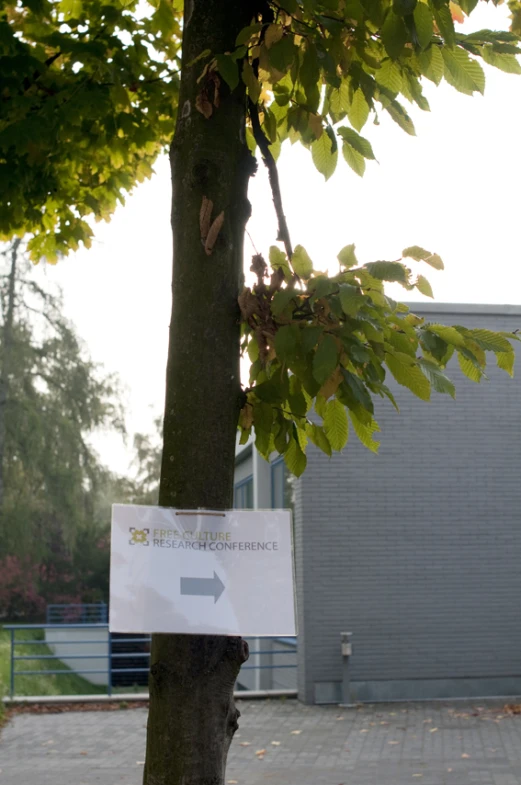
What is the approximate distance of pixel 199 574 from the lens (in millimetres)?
2543

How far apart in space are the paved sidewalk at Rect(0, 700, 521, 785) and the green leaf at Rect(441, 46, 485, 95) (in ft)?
22.9

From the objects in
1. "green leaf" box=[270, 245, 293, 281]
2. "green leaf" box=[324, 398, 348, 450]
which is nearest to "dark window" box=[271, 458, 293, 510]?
"green leaf" box=[324, 398, 348, 450]

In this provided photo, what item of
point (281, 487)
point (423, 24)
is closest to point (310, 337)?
point (423, 24)

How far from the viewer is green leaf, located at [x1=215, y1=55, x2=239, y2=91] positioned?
272 cm

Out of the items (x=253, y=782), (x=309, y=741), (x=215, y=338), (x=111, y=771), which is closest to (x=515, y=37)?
(x=215, y=338)

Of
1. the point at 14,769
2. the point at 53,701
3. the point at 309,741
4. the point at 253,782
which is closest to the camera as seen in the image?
the point at 253,782

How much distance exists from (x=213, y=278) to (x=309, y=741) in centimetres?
874

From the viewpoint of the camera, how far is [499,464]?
1395 cm

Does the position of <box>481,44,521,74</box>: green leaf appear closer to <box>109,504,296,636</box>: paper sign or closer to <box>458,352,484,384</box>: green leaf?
<box>458,352,484,384</box>: green leaf

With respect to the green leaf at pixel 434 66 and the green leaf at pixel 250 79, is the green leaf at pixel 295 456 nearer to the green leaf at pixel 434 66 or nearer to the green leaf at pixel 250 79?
the green leaf at pixel 250 79

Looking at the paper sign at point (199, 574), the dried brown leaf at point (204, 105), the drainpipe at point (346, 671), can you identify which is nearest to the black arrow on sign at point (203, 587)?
the paper sign at point (199, 574)

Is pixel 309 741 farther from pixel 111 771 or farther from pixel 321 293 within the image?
pixel 321 293

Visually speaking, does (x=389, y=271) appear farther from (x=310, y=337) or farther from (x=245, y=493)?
(x=245, y=493)

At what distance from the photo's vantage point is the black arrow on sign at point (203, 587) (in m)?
2.52
